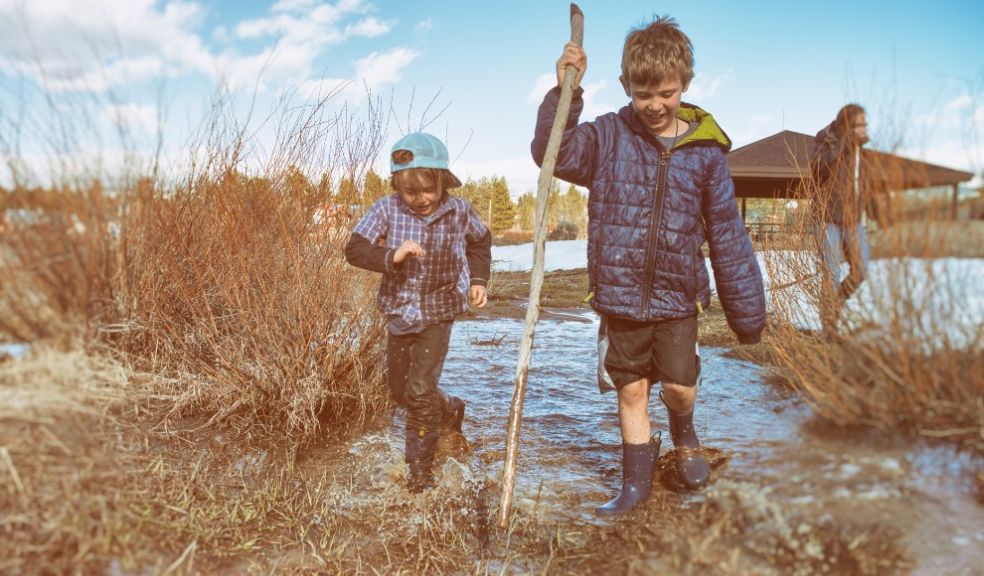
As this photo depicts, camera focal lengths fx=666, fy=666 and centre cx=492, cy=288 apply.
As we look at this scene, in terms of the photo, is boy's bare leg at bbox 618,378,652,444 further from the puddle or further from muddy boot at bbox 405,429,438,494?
muddy boot at bbox 405,429,438,494

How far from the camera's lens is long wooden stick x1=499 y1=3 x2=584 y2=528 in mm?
2371

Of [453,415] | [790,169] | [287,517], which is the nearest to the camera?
[287,517]

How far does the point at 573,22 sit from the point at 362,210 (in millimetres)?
1980

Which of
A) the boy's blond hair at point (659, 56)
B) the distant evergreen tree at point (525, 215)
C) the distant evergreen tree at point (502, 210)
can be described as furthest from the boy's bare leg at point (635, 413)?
the distant evergreen tree at point (502, 210)

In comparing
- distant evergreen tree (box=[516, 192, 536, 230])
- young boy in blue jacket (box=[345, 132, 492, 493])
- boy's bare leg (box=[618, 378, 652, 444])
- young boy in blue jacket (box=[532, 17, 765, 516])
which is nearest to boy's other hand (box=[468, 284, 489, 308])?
young boy in blue jacket (box=[345, 132, 492, 493])

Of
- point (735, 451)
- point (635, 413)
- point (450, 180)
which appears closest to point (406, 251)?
point (450, 180)

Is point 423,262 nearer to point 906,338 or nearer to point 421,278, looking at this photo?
point 421,278

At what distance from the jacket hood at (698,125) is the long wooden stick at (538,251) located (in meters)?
0.32

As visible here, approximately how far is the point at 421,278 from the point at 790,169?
12.5 meters

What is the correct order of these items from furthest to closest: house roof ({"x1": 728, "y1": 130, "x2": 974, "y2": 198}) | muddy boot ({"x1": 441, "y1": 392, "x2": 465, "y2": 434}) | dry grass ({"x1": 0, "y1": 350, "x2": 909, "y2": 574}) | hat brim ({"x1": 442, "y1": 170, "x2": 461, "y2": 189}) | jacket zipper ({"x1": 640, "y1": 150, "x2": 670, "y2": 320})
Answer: muddy boot ({"x1": 441, "y1": 392, "x2": 465, "y2": 434}) → hat brim ({"x1": 442, "y1": 170, "x2": 461, "y2": 189}) → jacket zipper ({"x1": 640, "y1": 150, "x2": 670, "y2": 320}) → house roof ({"x1": 728, "y1": 130, "x2": 974, "y2": 198}) → dry grass ({"x1": 0, "y1": 350, "x2": 909, "y2": 574})

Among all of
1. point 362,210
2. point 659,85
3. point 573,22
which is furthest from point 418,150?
point 362,210

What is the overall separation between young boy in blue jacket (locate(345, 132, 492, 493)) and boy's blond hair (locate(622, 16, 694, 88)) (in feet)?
2.98

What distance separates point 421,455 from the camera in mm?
3043

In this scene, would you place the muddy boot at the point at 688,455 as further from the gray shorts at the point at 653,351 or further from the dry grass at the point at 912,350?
the dry grass at the point at 912,350
